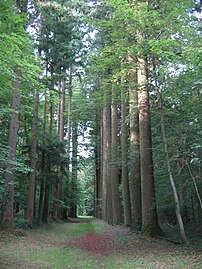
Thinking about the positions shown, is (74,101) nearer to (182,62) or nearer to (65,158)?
(65,158)

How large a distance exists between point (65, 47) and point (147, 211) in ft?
38.0

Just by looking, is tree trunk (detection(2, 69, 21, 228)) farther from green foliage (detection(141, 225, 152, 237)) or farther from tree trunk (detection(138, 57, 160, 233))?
green foliage (detection(141, 225, 152, 237))

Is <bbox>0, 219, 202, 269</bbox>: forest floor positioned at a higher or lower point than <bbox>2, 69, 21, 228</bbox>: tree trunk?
lower

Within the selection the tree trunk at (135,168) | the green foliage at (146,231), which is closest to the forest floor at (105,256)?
the green foliage at (146,231)

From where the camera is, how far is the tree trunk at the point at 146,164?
1182cm

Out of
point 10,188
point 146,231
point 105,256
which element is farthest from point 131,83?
point 10,188

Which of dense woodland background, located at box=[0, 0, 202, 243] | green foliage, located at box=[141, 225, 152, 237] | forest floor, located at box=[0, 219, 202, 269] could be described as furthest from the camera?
green foliage, located at box=[141, 225, 152, 237]

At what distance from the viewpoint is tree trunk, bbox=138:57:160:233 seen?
38.8 feet

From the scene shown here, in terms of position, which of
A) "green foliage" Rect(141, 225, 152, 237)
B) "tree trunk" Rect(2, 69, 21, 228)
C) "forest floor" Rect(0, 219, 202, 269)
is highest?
"tree trunk" Rect(2, 69, 21, 228)

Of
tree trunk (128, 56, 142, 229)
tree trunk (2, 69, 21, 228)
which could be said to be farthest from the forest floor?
tree trunk (128, 56, 142, 229)

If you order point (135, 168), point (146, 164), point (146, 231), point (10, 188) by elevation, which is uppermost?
point (135, 168)

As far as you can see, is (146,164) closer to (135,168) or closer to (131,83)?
(135,168)

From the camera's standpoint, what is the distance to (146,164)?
12.4m

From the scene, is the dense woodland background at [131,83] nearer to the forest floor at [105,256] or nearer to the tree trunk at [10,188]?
the tree trunk at [10,188]
